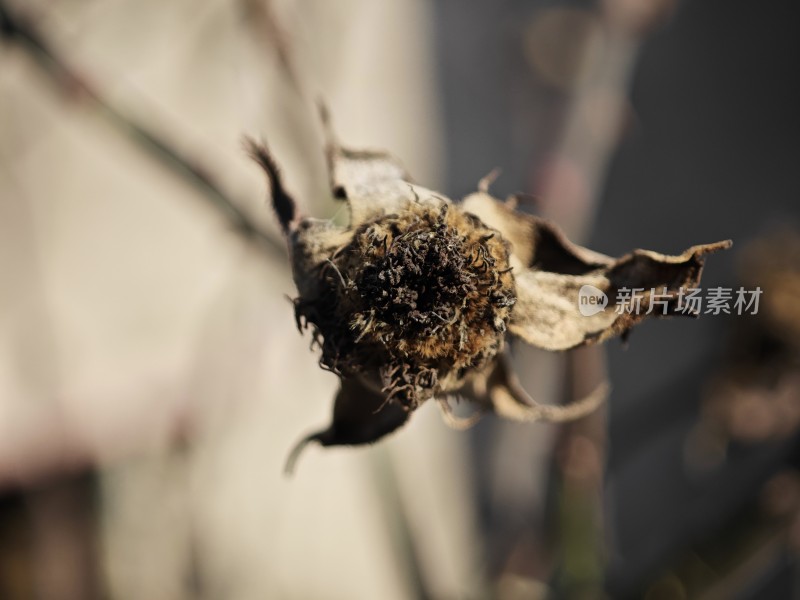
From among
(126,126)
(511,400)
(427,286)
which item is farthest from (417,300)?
(126,126)

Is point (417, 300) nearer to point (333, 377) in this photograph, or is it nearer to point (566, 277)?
point (566, 277)

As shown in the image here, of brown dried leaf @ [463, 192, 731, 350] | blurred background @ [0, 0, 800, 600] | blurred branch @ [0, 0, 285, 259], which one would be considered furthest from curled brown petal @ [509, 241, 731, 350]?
blurred background @ [0, 0, 800, 600]

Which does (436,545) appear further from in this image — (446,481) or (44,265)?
(44,265)

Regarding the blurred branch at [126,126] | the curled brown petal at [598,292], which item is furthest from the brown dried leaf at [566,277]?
the blurred branch at [126,126]

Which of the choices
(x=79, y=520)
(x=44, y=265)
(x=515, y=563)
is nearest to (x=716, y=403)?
(x=515, y=563)

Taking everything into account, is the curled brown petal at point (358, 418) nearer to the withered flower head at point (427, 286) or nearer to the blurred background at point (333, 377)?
the withered flower head at point (427, 286)
